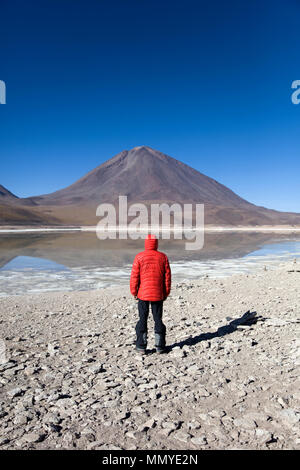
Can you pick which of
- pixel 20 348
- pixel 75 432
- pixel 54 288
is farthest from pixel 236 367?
pixel 54 288

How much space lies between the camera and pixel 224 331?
5609mm

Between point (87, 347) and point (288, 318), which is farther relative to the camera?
point (288, 318)

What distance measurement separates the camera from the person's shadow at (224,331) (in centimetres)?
508

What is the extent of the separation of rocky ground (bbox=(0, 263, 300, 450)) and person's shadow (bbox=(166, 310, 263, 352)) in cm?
2

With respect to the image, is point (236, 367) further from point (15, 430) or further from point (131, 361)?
point (15, 430)

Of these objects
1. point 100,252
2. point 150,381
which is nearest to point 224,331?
point 150,381

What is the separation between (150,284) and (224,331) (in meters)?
1.84

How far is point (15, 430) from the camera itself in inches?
114

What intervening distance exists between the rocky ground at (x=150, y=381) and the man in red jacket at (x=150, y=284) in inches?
10.9

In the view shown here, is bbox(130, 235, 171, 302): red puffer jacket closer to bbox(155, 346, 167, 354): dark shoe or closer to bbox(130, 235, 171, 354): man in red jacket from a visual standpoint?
bbox(130, 235, 171, 354): man in red jacket

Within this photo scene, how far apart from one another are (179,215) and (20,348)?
147827mm

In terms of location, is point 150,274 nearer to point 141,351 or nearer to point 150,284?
point 150,284
